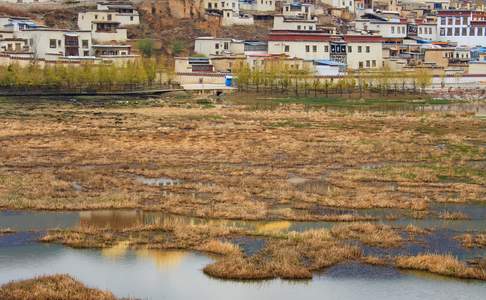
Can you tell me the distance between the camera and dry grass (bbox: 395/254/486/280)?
42.6 feet

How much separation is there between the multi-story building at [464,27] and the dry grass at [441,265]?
6863cm

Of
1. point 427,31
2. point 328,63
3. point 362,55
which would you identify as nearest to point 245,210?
point 328,63

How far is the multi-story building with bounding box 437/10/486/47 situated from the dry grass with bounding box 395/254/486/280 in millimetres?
68627

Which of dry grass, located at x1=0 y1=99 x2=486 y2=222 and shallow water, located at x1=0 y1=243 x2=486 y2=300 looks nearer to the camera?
shallow water, located at x1=0 y1=243 x2=486 y2=300

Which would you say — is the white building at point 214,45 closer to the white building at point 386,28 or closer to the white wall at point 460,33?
the white building at point 386,28

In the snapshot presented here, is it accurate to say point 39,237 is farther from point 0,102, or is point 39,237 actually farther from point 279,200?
point 0,102

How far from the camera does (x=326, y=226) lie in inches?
639

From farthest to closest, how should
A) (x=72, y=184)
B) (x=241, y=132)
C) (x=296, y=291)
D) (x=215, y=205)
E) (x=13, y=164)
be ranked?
(x=241, y=132) < (x=13, y=164) < (x=72, y=184) < (x=215, y=205) < (x=296, y=291)

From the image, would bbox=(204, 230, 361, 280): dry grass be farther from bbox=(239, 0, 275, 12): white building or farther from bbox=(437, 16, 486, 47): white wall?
bbox=(437, 16, 486, 47): white wall

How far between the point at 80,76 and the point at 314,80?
56.0 ft

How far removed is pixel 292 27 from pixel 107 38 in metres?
16.5

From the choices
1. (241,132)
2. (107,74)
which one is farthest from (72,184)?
(107,74)

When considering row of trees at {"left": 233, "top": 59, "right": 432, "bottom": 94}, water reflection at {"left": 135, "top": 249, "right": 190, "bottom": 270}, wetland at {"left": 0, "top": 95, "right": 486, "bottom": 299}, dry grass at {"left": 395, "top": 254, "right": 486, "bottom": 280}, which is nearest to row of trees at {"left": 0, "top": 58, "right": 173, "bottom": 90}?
row of trees at {"left": 233, "top": 59, "right": 432, "bottom": 94}

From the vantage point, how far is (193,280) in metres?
12.9
